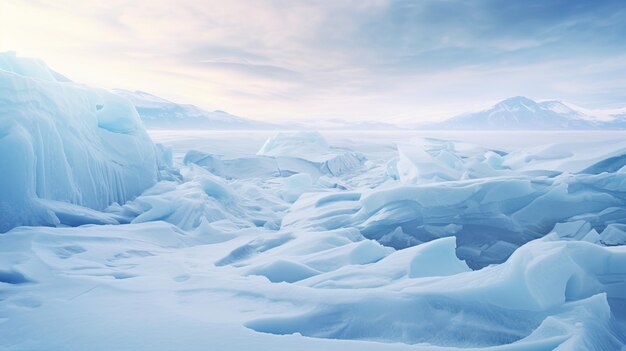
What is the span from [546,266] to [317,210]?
5.05 m

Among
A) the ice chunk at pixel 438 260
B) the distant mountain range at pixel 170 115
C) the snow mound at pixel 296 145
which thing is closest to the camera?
the ice chunk at pixel 438 260

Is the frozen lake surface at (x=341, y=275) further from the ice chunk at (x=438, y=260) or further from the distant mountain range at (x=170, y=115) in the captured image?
the distant mountain range at (x=170, y=115)

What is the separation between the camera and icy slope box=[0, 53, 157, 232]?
4.23m

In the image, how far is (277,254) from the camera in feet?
14.1

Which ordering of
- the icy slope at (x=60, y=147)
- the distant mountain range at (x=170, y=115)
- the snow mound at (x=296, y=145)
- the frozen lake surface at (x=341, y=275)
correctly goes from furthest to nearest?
the distant mountain range at (x=170, y=115)
the snow mound at (x=296, y=145)
the icy slope at (x=60, y=147)
the frozen lake surface at (x=341, y=275)

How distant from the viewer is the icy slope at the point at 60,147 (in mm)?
4230

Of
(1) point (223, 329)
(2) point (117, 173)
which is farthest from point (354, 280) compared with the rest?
(2) point (117, 173)

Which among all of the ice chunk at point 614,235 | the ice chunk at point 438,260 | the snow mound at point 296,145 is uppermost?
the snow mound at point 296,145

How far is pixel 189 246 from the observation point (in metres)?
5.06

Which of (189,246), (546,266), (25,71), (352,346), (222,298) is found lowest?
(189,246)

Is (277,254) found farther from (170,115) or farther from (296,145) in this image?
(170,115)

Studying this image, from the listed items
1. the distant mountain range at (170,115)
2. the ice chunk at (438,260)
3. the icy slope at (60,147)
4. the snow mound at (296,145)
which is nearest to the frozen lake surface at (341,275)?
the ice chunk at (438,260)

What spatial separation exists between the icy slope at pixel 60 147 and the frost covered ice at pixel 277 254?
3 centimetres

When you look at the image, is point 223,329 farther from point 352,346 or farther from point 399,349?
point 399,349
